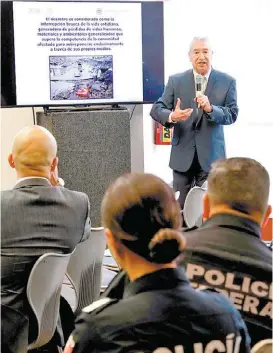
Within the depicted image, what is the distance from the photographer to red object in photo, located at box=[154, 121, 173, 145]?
5207 millimetres

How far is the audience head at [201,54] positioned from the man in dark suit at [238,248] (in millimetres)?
2475

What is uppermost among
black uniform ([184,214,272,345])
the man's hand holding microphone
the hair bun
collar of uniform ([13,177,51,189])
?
the man's hand holding microphone

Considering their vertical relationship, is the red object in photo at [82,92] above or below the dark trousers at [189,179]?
above

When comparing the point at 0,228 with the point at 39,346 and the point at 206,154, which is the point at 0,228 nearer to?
the point at 39,346

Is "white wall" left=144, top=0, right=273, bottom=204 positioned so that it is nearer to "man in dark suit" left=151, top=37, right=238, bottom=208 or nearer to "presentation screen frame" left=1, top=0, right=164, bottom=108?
"presentation screen frame" left=1, top=0, right=164, bottom=108

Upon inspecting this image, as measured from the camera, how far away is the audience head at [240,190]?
5.67 ft

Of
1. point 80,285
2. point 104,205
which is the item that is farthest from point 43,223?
point 104,205

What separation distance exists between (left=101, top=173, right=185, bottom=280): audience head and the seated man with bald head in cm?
95

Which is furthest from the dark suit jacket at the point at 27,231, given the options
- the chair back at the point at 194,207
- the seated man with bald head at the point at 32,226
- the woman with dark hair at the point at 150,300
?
the chair back at the point at 194,207

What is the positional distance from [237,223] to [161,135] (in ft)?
11.7

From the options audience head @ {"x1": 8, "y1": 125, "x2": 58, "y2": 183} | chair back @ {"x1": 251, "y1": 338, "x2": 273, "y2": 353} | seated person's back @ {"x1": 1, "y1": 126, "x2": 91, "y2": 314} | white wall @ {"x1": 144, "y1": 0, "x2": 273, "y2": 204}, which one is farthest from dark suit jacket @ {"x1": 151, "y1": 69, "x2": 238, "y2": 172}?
chair back @ {"x1": 251, "y1": 338, "x2": 273, "y2": 353}

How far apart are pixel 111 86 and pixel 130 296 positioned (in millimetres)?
3223

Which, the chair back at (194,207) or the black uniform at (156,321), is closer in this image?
the black uniform at (156,321)

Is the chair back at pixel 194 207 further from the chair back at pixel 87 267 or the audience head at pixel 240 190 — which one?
the audience head at pixel 240 190
